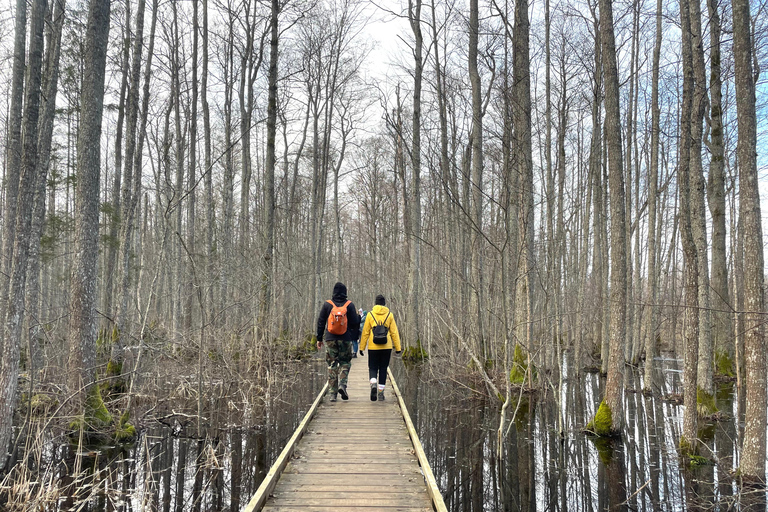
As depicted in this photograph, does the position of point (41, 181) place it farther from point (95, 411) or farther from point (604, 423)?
point (604, 423)

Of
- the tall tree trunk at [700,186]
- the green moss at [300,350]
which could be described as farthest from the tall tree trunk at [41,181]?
the tall tree trunk at [700,186]

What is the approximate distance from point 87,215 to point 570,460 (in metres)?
7.45

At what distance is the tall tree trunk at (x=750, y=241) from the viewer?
5434mm

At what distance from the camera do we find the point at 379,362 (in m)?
8.37

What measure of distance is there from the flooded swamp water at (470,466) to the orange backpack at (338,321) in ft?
5.52

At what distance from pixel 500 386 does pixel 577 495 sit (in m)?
5.32

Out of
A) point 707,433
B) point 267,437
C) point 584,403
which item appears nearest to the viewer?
point 267,437

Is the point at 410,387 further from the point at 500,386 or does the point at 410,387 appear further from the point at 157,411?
the point at 157,411

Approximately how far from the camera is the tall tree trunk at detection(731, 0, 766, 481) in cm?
543

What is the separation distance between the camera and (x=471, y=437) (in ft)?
25.0

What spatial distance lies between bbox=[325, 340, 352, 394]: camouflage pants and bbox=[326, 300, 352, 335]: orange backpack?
24 centimetres

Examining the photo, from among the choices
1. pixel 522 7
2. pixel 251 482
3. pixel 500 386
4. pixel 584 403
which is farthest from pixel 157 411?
pixel 522 7

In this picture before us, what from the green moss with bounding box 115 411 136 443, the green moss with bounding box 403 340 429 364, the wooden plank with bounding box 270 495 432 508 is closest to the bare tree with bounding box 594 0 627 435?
the wooden plank with bounding box 270 495 432 508

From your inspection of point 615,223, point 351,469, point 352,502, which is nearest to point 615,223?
point 615,223
